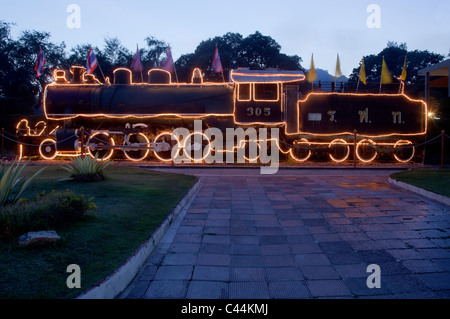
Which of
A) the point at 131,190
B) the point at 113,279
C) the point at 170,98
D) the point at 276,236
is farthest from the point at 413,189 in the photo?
the point at 170,98

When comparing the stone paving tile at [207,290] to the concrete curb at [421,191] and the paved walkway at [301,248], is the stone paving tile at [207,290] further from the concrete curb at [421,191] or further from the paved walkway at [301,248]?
the concrete curb at [421,191]

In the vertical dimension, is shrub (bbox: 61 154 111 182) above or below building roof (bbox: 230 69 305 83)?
below

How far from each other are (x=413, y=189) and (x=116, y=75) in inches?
434

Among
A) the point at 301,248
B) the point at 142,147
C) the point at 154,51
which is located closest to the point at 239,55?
the point at 154,51

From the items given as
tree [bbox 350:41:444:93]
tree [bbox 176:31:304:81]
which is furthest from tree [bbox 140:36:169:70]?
tree [bbox 350:41:444:93]

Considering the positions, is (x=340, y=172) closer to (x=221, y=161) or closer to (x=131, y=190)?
(x=221, y=161)

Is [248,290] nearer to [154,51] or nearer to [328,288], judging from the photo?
[328,288]

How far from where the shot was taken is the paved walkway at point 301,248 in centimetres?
317

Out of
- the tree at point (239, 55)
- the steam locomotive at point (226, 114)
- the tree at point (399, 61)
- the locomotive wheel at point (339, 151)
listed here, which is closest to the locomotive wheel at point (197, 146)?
the steam locomotive at point (226, 114)

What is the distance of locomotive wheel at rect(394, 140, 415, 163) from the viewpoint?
13.9 metres

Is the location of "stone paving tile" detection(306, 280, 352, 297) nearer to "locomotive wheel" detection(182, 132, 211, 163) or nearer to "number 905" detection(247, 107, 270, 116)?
"number 905" detection(247, 107, 270, 116)

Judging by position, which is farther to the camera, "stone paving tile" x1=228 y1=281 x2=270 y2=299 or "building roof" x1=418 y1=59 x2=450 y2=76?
"building roof" x1=418 y1=59 x2=450 y2=76

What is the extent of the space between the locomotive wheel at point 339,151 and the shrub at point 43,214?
10.8 meters

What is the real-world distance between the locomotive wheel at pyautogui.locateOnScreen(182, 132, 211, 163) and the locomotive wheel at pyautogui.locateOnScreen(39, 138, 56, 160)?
17.6ft
